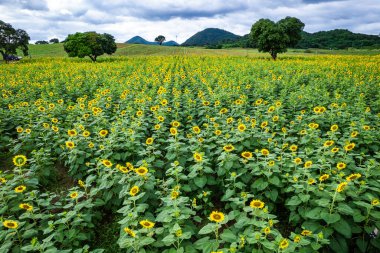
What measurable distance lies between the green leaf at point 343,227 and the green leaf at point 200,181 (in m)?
2.03

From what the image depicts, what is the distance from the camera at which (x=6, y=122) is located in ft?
26.4

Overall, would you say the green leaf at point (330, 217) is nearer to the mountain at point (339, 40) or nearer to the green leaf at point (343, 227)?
the green leaf at point (343, 227)

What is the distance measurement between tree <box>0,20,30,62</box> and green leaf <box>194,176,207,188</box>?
53540 millimetres

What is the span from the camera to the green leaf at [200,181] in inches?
172

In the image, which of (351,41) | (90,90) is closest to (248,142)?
(90,90)

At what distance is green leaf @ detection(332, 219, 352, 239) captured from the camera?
10.7 ft

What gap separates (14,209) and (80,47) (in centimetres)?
4571

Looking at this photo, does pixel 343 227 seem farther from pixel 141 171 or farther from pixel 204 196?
pixel 141 171

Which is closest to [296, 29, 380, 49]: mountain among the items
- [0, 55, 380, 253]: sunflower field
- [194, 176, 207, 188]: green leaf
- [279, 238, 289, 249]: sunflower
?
[0, 55, 380, 253]: sunflower field

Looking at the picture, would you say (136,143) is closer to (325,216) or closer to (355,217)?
(325,216)

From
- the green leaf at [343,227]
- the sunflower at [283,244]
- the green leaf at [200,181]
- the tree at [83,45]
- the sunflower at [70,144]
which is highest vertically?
the tree at [83,45]

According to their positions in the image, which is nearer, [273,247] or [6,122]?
[273,247]

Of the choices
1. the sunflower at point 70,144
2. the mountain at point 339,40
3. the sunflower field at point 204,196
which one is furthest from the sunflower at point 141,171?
the mountain at point 339,40

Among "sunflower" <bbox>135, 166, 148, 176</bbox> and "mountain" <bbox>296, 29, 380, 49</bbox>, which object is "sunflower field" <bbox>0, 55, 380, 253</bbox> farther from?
"mountain" <bbox>296, 29, 380, 49</bbox>
